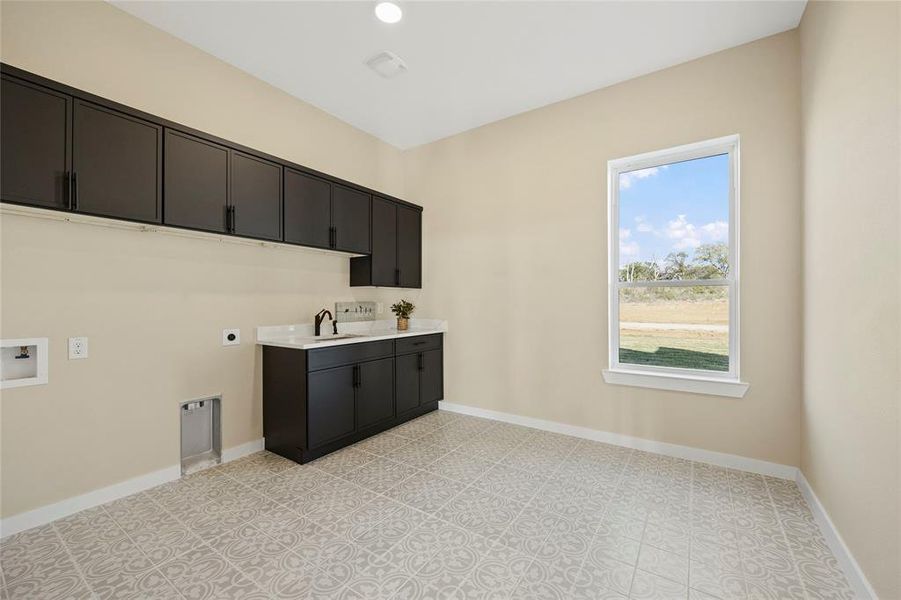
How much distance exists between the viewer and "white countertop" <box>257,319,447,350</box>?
9.98 feet

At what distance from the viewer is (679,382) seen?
2920mm

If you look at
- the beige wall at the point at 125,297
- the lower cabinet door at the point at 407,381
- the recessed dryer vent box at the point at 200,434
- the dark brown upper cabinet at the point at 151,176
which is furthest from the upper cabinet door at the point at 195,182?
the lower cabinet door at the point at 407,381

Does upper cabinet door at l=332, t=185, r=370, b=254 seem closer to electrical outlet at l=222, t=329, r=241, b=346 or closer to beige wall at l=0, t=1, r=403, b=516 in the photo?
beige wall at l=0, t=1, r=403, b=516

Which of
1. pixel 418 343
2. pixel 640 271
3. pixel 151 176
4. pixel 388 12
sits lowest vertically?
pixel 418 343

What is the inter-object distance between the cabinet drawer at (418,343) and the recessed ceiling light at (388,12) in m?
2.58

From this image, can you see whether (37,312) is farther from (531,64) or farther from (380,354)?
(531,64)

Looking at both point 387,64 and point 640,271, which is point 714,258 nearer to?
point 640,271

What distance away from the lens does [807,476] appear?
7.66 ft

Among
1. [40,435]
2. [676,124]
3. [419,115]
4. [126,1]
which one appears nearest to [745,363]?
[676,124]

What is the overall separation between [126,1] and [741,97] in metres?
4.21

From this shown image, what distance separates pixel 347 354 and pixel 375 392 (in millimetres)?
506

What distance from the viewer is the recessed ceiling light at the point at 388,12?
2.33 meters

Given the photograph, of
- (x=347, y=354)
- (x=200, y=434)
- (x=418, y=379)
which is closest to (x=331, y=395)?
(x=347, y=354)

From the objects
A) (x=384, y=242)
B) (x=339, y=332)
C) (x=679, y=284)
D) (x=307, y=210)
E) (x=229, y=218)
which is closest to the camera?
(x=229, y=218)
